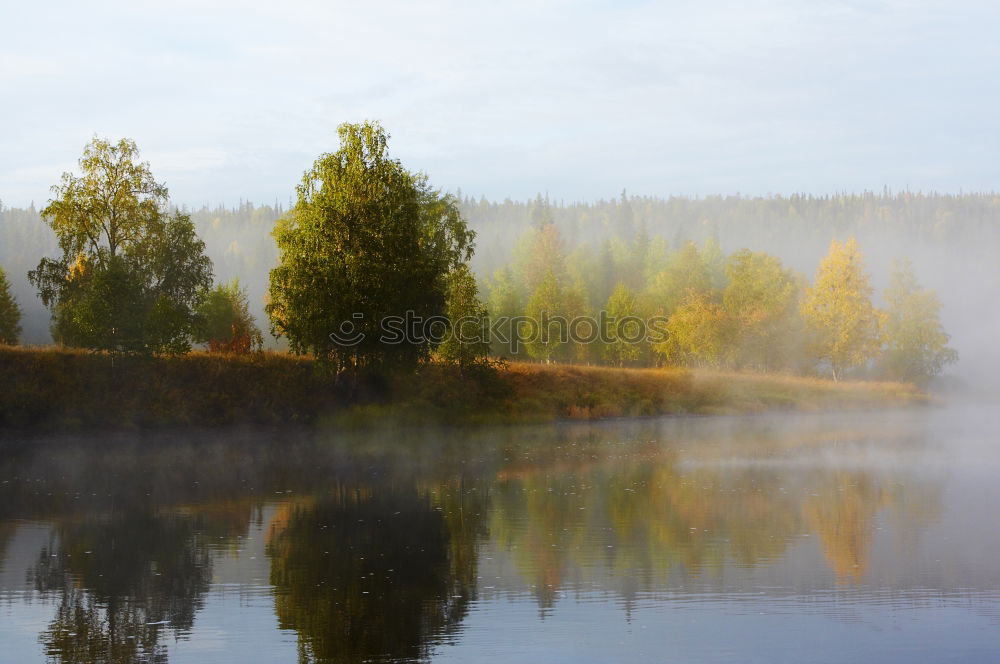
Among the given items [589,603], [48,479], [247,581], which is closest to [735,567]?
[589,603]

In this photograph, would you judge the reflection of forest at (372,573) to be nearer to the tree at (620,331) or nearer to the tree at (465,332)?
the tree at (465,332)

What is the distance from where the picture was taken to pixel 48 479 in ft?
99.6

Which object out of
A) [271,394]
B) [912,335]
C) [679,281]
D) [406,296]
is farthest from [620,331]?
[271,394]

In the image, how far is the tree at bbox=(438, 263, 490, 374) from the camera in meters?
57.8

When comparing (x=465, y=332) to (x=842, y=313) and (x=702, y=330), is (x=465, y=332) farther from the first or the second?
(x=842, y=313)

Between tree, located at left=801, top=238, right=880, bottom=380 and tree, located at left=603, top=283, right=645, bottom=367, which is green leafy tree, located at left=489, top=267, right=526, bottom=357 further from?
tree, located at left=801, top=238, right=880, bottom=380

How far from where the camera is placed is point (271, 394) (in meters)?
49.5

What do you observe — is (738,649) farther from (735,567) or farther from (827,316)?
(827,316)

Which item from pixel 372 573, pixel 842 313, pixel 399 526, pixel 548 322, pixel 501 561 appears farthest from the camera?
pixel 548 322

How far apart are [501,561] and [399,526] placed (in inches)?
183

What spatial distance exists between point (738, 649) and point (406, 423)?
1572 inches

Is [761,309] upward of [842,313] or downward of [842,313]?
upward

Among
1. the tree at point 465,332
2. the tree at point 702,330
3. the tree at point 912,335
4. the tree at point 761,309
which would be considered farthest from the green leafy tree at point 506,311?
the tree at point 912,335

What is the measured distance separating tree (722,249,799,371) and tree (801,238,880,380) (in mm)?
2390
